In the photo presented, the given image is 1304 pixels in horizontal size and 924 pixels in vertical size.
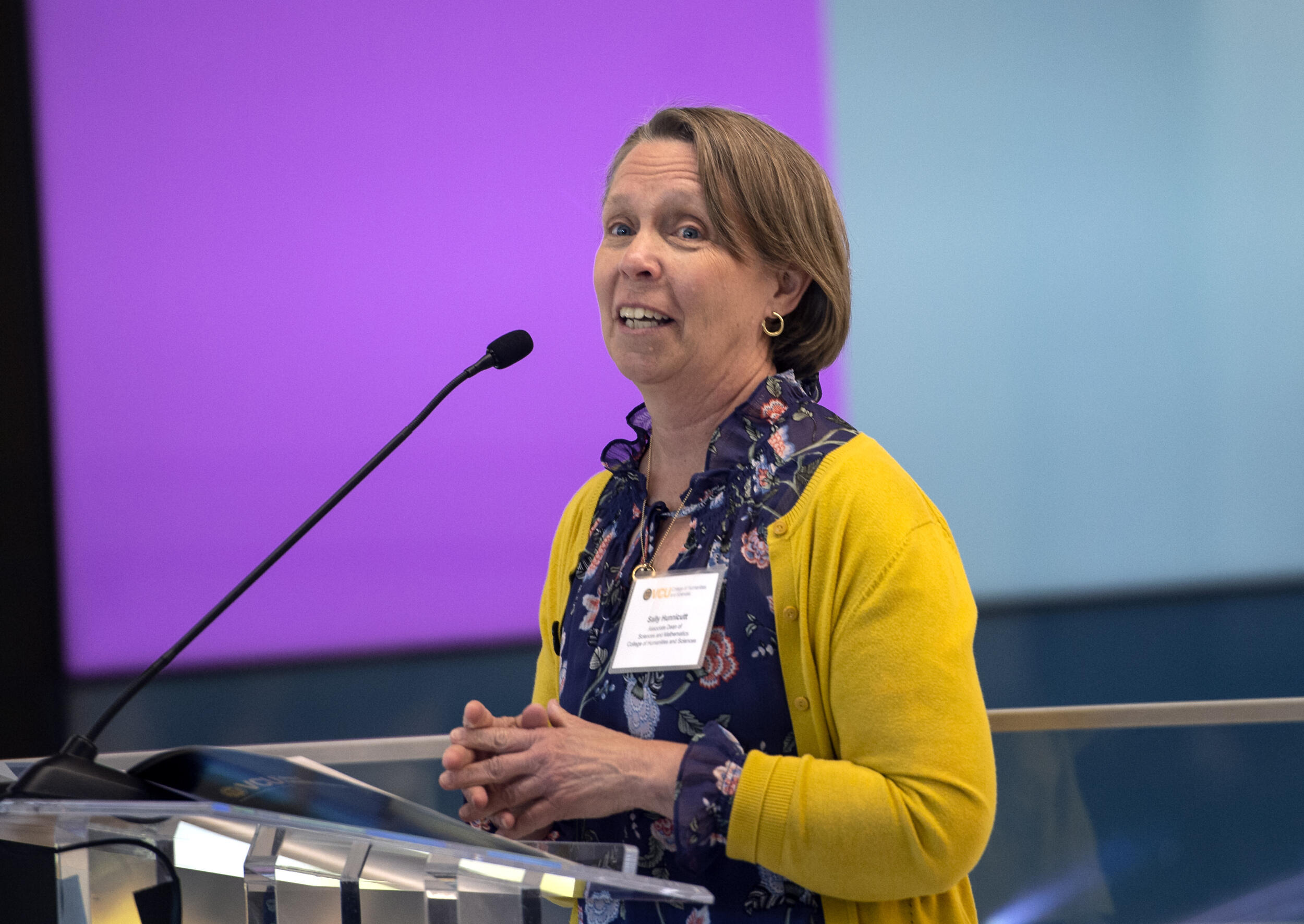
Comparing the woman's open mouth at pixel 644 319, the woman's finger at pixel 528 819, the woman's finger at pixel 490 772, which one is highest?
the woman's open mouth at pixel 644 319

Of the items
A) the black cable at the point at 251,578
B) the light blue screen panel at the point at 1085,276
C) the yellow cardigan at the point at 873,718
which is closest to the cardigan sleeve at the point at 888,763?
the yellow cardigan at the point at 873,718

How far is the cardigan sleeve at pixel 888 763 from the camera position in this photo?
103 centimetres

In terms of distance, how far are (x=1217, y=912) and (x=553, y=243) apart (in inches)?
84.5

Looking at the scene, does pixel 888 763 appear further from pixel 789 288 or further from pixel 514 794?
pixel 789 288

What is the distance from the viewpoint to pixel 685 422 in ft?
4.47

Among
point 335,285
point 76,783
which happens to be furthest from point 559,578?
point 335,285

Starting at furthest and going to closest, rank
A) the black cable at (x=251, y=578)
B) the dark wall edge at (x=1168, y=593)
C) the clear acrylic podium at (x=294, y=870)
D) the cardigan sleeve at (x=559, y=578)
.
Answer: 1. the dark wall edge at (x=1168, y=593)
2. the cardigan sleeve at (x=559, y=578)
3. the black cable at (x=251, y=578)
4. the clear acrylic podium at (x=294, y=870)

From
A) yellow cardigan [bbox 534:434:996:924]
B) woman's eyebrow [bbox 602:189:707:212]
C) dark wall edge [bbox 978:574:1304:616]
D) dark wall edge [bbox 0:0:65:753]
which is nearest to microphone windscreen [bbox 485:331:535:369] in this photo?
A: woman's eyebrow [bbox 602:189:707:212]

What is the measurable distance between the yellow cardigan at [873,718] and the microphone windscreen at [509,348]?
14.1 inches

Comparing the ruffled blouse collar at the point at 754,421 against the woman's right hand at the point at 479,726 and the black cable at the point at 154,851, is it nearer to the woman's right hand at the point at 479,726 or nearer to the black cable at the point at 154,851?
the woman's right hand at the point at 479,726

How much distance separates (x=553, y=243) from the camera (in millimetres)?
2545

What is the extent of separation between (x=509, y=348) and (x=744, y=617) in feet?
1.34

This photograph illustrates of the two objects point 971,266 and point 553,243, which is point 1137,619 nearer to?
point 971,266

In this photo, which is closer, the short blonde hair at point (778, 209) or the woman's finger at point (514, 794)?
the woman's finger at point (514, 794)
